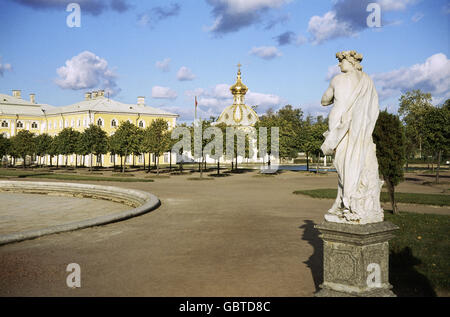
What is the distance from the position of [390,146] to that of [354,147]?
32.6 ft

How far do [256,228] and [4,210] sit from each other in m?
11.8

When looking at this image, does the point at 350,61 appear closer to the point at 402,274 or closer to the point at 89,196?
the point at 402,274

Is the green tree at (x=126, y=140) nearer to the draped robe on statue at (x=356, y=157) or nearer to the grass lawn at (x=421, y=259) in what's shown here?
the grass lawn at (x=421, y=259)

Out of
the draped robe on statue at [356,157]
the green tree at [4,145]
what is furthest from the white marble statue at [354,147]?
the green tree at [4,145]

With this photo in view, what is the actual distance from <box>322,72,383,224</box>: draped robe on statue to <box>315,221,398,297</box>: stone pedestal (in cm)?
20

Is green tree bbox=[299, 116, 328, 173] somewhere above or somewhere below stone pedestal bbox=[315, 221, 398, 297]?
above

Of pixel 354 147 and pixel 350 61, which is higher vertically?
pixel 350 61

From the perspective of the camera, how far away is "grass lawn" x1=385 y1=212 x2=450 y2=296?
269 inches

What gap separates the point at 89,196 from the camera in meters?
22.6

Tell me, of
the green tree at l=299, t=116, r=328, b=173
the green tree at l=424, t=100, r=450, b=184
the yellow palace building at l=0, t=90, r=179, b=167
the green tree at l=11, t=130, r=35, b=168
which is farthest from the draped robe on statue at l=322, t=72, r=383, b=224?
the yellow palace building at l=0, t=90, r=179, b=167

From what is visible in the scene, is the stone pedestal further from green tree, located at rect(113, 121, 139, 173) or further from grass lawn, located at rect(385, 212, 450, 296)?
green tree, located at rect(113, 121, 139, 173)

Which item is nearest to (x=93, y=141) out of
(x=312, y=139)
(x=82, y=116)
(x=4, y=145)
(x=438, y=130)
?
(x=4, y=145)

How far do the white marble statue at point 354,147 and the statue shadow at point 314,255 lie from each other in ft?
5.75

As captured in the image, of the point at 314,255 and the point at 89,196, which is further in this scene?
the point at 89,196
